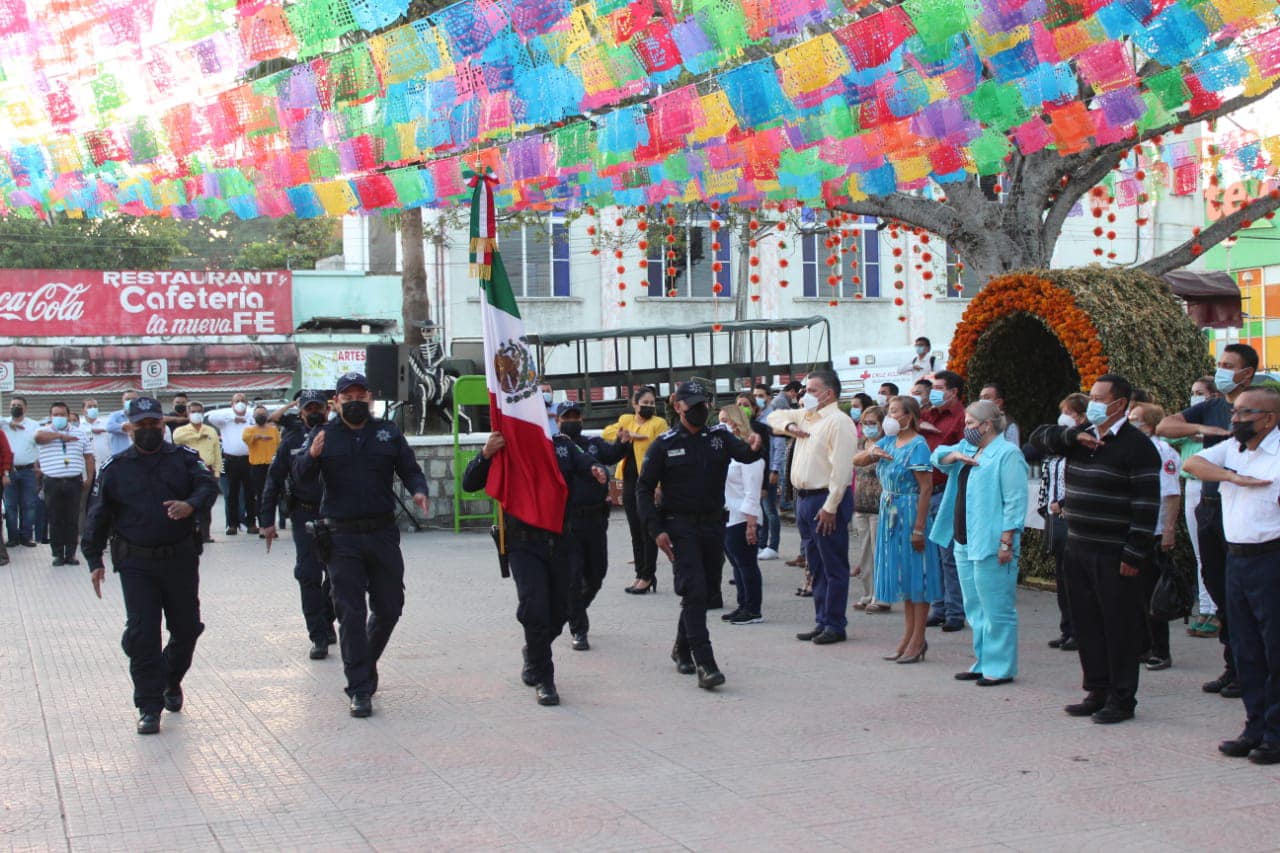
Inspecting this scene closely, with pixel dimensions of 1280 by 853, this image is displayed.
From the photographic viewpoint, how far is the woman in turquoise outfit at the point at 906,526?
28.6ft

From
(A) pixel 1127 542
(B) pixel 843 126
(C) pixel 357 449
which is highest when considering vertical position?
(B) pixel 843 126

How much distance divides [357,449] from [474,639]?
8.88ft

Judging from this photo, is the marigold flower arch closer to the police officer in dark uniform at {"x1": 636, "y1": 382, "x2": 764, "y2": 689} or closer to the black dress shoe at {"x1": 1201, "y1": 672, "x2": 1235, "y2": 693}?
the black dress shoe at {"x1": 1201, "y1": 672, "x2": 1235, "y2": 693}

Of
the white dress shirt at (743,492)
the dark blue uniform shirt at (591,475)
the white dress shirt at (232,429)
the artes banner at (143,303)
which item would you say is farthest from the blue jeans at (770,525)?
the artes banner at (143,303)

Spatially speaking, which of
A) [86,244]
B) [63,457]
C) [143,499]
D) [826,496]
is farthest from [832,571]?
[86,244]

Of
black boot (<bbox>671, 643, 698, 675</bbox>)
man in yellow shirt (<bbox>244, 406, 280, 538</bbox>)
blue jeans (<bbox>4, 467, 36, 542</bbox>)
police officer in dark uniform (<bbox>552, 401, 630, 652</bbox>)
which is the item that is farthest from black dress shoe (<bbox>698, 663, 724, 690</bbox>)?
blue jeans (<bbox>4, 467, 36, 542</bbox>)

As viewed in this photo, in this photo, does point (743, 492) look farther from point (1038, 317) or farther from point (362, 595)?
point (362, 595)

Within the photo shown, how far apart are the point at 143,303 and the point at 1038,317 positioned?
25.4 meters

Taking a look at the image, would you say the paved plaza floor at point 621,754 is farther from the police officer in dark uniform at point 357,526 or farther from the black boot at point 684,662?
the police officer in dark uniform at point 357,526

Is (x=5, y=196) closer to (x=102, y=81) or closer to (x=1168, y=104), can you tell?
(x=102, y=81)

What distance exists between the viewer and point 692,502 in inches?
323

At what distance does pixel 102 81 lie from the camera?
34.7ft

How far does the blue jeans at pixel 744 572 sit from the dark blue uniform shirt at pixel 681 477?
7.27 feet

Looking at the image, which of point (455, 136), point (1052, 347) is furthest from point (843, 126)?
point (1052, 347)
